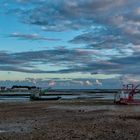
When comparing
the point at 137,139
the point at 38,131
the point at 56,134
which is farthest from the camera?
the point at 38,131

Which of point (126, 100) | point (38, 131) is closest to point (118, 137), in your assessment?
point (38, 131)

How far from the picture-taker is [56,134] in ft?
89.1

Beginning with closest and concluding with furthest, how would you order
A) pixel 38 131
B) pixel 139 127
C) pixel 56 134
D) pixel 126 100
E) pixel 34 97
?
pixel 56 134 → pixel 38 131 → pixel 139 127 → pixel 126 100 → pixel 34 97

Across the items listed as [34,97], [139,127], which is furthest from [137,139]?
[34,97]

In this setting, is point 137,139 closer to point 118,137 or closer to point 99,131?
point 118,137

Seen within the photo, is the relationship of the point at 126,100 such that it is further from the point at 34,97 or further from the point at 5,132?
the point at 5,132

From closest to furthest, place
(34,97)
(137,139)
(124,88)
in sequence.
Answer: (137,139)
(124,88)
(34,97)

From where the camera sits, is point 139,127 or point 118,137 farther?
point 139,127

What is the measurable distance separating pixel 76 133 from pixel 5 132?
4666 millimetres

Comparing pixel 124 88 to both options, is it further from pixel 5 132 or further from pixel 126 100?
pixel 5 132

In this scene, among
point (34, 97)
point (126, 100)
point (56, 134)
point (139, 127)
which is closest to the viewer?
point (56, 134)

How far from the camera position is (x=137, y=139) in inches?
970

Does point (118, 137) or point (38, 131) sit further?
point (38, 131)

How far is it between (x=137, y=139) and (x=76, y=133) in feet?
14.6
